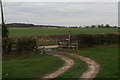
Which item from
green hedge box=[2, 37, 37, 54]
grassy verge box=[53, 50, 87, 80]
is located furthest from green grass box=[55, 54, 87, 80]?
green hedge box=[2, 37, 37, 54]

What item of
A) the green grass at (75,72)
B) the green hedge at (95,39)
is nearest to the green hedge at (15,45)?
the green hedge at (95,39)

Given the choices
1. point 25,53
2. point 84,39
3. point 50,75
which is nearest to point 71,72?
point 50,75

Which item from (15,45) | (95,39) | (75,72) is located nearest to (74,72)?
(75,72)

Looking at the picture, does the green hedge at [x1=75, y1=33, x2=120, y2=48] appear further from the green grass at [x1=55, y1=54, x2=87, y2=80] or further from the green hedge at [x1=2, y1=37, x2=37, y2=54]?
the green grass at [x1=55, y1=54, x2=87, y2=80]

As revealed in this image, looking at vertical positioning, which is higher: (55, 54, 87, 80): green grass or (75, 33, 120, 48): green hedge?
(75, 33, 120, 48): green hedge

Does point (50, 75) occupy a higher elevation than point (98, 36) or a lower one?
lower

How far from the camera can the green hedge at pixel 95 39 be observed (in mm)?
34116

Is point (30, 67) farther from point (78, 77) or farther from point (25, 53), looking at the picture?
point (25, 53)

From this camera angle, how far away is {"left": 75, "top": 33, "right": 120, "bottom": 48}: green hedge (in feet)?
112

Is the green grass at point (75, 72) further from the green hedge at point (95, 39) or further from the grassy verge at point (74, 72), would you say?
the green hedge at point (95, 39)

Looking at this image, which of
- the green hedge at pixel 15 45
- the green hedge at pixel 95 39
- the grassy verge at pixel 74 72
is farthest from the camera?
the green hedge at pixel 95 39

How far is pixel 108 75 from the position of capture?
15109 mm

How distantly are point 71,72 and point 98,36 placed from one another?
20738 millimetres

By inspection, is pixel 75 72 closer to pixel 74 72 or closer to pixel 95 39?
pixel 74 72
